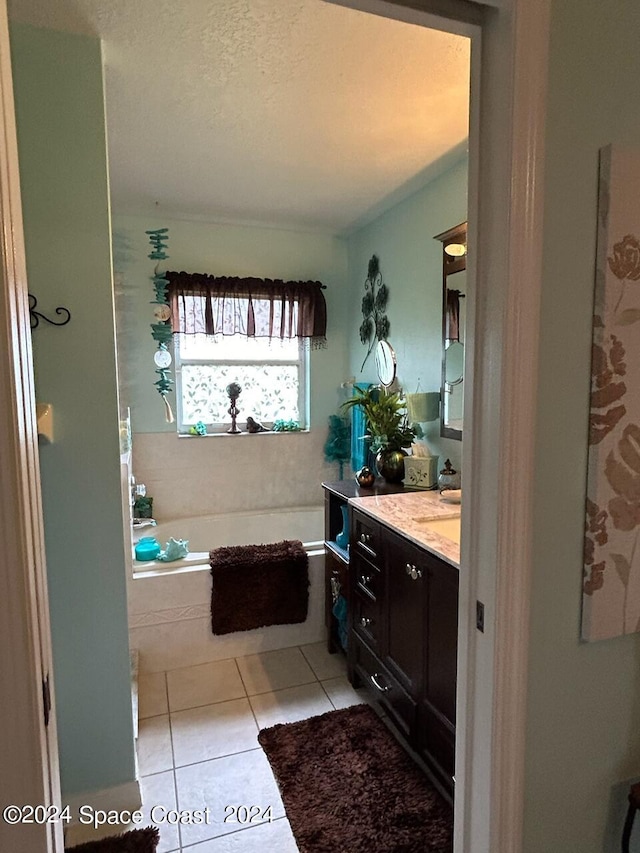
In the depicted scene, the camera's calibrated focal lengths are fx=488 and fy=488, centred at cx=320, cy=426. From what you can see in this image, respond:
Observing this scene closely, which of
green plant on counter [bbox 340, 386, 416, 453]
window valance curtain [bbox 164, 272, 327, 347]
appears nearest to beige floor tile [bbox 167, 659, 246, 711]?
green plant on counter [bbox 340, 386, 416, 453]

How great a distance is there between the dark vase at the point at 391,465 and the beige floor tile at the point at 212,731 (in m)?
1.29

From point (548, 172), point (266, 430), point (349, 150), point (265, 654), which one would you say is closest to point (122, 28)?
point (349, 150)

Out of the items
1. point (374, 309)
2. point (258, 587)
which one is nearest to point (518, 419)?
point (258, 587)

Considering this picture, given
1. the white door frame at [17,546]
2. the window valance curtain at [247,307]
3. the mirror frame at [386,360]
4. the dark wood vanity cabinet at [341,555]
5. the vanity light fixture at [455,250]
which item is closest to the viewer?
the white door frame at [17,546]

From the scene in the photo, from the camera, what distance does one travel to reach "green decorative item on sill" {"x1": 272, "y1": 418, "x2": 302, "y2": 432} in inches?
146

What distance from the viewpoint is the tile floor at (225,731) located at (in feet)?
5.28

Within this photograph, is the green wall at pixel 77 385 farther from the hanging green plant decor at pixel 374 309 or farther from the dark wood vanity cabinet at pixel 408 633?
the hanging green plant decor at pixel 374 309

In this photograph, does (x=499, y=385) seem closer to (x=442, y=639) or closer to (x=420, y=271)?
(x=442, y=639)

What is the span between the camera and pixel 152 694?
234 cm

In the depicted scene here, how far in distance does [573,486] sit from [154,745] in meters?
1.96

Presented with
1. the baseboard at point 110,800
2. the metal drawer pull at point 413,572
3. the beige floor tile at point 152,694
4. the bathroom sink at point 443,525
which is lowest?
the beige floor tile at point 152,694

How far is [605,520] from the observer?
978 mm

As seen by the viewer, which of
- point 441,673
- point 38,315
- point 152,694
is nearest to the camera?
point 38,315

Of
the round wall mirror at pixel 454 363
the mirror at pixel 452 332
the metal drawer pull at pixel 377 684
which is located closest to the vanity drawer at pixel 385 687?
the metal drawer pull at pixel 377 684
